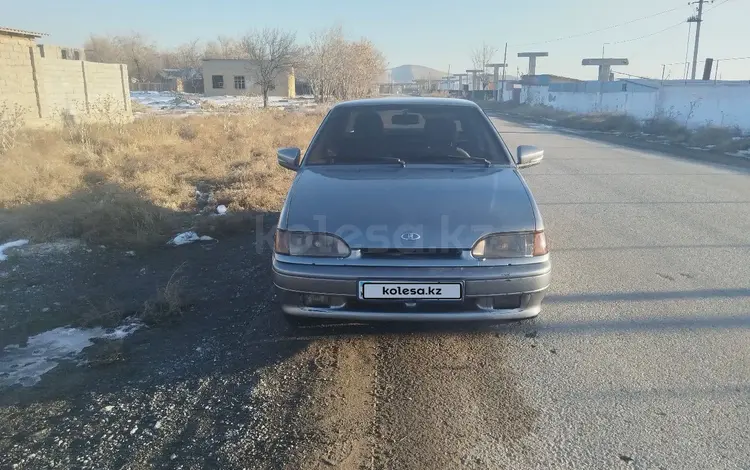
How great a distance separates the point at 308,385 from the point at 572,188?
7504mm

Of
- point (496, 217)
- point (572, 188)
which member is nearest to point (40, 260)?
point (496, 217)

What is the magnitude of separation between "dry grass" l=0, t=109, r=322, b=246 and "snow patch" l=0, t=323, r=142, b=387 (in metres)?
2.26

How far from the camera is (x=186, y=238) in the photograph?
20.3 ft

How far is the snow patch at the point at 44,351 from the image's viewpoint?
317 centimetres

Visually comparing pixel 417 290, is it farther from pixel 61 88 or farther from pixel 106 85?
pixel 106 85

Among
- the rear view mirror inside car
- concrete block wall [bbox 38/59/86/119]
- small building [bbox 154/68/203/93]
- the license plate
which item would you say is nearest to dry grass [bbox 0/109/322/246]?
the rear view mirror inside car

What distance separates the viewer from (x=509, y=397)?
2.92 m

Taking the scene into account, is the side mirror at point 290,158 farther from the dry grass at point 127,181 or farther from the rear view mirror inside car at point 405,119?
the dry grass at point 127,181

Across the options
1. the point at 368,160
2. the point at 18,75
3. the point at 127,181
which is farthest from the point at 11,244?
the point at 18,75

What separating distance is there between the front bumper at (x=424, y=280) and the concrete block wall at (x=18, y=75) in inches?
654

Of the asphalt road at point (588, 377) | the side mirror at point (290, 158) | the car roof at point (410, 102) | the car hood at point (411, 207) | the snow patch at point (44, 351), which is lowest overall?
the snow patch at point (44, 351)

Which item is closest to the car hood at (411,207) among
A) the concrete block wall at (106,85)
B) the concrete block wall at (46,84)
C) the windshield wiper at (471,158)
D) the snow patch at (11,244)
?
the windshield wiper at (471,158)

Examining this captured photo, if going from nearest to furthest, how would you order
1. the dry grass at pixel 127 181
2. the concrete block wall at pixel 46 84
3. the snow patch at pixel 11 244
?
the snow patch at pixel 11 244 → the dry grass at pixel 127 181 → the concrete block wall at pixel 46 84

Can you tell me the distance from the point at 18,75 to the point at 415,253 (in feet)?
59.8
